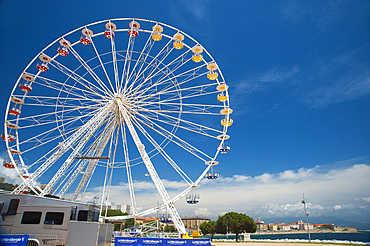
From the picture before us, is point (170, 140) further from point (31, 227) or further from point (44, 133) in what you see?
point (31, 227)

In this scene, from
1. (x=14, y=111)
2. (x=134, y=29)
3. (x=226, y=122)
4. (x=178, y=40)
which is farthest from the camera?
(x=226, y=122)

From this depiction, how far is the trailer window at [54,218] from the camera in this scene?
1246cm

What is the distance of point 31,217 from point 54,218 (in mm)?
1139

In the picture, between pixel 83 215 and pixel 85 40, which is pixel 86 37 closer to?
pixel 85 40

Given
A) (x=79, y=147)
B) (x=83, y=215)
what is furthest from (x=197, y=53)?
(x=83, y=215)

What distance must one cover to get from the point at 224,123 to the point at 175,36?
9.92 metres

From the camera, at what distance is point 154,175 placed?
20734mm

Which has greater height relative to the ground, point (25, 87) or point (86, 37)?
point (86, 37)

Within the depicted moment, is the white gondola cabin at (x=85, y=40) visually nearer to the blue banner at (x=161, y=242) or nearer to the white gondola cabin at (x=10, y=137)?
the white gondola cabin at (x=10, y=137)

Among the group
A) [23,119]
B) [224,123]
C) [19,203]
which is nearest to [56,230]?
[19,203]

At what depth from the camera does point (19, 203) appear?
40.9 feet

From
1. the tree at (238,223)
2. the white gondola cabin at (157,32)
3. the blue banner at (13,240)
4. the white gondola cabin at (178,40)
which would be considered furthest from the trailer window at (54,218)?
the tree at (238,223)

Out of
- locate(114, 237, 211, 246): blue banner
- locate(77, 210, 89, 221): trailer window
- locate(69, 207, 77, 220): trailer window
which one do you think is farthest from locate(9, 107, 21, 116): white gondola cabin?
locate(114, 237, 211, 246): blue banner

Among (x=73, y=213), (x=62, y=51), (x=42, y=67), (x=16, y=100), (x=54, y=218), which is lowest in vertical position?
(x=54, y=218)
